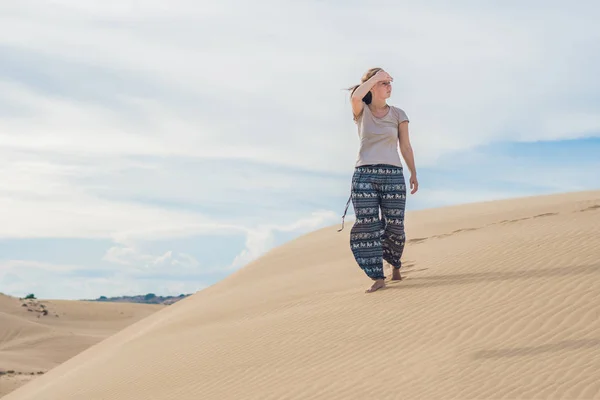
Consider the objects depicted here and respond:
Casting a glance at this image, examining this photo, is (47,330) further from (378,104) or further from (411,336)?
(411,336)

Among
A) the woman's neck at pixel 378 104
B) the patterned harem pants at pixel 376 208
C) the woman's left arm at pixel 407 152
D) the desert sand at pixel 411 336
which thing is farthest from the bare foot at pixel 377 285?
the woman's neck at pixel 378 104

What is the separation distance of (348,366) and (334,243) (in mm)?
10896

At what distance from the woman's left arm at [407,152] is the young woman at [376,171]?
0.01m

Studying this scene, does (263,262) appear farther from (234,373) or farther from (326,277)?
(234,373)

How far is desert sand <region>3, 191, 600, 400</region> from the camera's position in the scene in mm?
6824

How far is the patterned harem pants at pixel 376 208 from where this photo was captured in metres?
9.43

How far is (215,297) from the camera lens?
15.5 m

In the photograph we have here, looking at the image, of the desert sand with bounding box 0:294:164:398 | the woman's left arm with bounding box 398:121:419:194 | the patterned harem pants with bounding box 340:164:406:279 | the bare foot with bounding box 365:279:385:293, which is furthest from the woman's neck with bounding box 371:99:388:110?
the desert sand with bounding box 0:294:164:398

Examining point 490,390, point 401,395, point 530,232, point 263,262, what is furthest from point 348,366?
point 263,262

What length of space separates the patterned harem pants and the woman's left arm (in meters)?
0.20

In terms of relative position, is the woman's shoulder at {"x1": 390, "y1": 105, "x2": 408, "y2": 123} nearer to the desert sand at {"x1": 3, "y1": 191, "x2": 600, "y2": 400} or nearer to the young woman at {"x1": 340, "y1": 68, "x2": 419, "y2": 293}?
the young woman at {"x1": 340, "y1": 68, "x2": 419, "y2": 293}

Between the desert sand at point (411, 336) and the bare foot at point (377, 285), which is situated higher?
the bare foot at point (377, 285)

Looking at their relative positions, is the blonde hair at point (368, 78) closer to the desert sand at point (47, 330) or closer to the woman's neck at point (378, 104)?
the woman's neck at point (378, 104)

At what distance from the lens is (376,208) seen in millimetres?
9492
